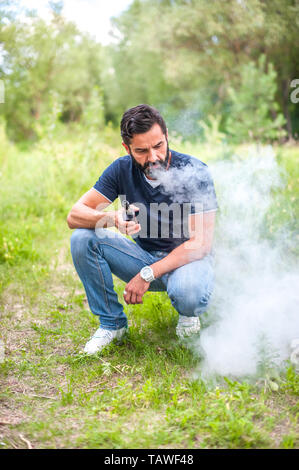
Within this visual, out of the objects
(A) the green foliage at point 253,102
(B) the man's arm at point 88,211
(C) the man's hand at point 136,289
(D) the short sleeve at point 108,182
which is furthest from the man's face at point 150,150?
(A) the green foliage at point 253,102

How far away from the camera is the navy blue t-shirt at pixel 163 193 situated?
8.10ft

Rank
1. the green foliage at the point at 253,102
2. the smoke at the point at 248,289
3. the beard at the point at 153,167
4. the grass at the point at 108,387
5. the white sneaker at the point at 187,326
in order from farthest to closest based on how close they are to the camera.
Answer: the green foliage at the point at 253,102, the white sneaker at the point at 187,326, the beard at the point at 153,167, the smoke at the point at 248,289, the grass at the point at 108,387

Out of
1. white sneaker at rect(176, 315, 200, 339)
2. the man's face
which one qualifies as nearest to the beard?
the man's face

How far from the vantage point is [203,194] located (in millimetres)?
2389

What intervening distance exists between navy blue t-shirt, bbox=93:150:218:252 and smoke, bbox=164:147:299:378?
7 cm

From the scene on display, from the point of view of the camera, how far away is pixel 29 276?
371cm

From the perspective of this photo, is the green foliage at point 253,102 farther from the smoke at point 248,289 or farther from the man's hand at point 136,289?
the man's hand at point 136,289

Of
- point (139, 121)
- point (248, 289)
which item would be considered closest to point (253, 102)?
point (248, 289)

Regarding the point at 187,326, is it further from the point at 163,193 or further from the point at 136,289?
the point at 163,193

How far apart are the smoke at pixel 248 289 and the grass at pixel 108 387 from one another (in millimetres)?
150

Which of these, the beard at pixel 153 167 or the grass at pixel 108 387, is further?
the beard at pixel 153 167

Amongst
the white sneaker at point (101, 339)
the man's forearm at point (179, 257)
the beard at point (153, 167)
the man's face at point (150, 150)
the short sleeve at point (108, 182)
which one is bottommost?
the white sneaker at point (101, 339)

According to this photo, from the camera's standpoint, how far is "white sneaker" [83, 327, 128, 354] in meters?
2.48
